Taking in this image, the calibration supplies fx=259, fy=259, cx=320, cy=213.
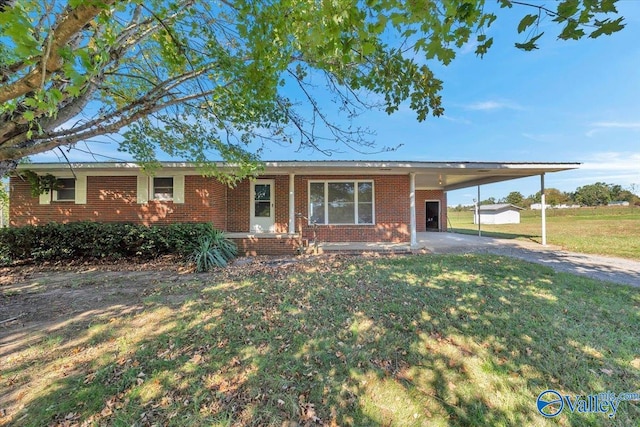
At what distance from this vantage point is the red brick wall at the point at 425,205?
1688 centimetres

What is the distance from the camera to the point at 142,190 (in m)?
9.23

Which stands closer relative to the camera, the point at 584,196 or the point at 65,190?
the point at 65,190

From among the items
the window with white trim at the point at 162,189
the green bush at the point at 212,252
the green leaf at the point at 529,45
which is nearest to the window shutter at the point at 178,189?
the window with white trim at the point at 162,189

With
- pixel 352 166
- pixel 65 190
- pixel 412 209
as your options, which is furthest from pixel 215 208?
pixel 412 209

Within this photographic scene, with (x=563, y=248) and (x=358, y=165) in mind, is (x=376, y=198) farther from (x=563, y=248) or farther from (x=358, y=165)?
(x=563, y=248)

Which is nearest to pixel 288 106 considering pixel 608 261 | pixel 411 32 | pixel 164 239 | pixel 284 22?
pixel 284 22

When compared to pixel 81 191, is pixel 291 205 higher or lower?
lower

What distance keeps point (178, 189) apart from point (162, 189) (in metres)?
0.69

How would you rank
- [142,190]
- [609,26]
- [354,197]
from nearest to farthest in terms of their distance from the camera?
[609,26] → [142,190] → [354,197]

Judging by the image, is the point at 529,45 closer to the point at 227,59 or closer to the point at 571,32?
the point at 571,32

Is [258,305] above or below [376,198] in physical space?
below

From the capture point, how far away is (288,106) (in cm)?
479

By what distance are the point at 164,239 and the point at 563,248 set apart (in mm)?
13595

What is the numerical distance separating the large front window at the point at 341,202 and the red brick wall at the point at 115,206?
3.82m
